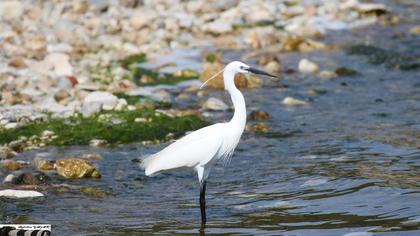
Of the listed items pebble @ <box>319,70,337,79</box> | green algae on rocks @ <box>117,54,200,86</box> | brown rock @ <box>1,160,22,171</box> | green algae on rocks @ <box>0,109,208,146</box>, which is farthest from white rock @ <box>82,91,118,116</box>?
pebble @ <box>319,70,337,79</box>

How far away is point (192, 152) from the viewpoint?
8.27m

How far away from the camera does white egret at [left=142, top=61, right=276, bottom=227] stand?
8.25 meters

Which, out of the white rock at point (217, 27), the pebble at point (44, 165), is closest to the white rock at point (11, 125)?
the pebble at point (44, 165)

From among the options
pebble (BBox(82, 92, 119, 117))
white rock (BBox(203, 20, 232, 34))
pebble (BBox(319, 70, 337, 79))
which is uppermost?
white rock (BBox(203, 20, 232, 34))

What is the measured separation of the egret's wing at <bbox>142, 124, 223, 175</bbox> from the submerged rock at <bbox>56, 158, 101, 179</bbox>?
4.71ft

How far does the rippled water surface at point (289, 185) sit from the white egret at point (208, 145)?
43 cm

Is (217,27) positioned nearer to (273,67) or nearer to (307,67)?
(273,67)

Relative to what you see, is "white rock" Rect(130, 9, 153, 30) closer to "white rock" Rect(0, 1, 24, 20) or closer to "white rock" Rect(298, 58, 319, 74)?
"white rock" Rect(0, 1, 24, 20)

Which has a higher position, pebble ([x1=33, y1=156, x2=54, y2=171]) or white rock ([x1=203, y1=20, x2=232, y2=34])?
white rock ([x1=203, y1=20, x2=232, y2=34])

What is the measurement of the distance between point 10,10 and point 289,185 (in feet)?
39.1

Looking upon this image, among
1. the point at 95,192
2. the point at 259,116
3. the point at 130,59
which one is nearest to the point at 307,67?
the point at 130,59

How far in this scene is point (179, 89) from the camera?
14.9m

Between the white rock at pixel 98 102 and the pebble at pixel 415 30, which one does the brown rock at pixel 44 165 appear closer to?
the white rock at pixel 98 102

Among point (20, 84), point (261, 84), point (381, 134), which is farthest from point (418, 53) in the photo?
point (20, 84)
